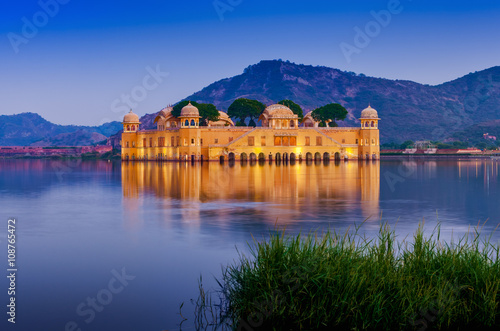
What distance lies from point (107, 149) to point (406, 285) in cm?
12608

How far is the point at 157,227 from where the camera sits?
1633cm

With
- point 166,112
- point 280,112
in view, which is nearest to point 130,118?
point 166,112

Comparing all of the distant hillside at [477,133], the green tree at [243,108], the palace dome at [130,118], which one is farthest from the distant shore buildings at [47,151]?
the distant hillside at [477,133]

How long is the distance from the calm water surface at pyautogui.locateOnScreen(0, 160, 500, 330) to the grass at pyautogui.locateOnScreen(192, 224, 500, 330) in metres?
1.24

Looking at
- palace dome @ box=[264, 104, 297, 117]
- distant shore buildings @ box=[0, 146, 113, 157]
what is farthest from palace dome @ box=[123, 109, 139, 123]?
distant shore buildings @ box=[0, 146, 113, 157]

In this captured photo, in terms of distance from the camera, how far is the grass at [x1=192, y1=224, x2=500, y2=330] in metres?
7.35

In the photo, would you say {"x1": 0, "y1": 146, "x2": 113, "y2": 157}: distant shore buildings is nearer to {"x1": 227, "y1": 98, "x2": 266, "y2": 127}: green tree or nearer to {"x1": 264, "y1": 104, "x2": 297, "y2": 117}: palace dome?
{"x1": 227, "y1": 98, "x2": 266, "y2": 127}: green tree

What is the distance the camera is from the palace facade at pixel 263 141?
7712cm

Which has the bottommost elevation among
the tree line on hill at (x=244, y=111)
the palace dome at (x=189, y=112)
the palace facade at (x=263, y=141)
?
the palace facade at (x=263, y=141)

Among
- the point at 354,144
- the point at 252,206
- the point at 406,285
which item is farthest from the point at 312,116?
the point at 406,285

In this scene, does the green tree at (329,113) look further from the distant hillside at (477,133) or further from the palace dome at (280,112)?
the distant hillside at (477,133)

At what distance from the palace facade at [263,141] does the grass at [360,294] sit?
6863 centimetres

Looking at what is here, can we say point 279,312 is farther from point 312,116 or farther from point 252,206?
point 312,116

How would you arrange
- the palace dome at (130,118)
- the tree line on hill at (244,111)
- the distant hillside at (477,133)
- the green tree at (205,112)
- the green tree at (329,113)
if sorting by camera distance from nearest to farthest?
the green tree at (205,112)
the tree line on hill at (244,111)
the palace dome at (130,118)
the green tree at (329,113)
the distant hillside at (477,133)
